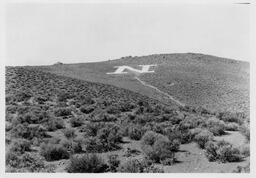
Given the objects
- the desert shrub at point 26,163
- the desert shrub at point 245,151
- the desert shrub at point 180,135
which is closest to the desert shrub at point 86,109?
the desert shrub at point 180,135

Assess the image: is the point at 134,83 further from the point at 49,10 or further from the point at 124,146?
the point at 124,146

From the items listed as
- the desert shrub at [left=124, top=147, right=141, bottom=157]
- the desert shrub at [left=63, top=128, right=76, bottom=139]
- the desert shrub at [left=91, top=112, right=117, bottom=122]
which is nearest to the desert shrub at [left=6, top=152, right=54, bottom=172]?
the desert shrub at [left=63, top=128, right=76, bottom=139]

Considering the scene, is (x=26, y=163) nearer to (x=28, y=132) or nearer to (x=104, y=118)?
(x=28, y=132)

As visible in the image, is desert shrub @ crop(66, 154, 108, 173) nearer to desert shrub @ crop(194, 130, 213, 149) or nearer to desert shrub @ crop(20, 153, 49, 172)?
desert shrub @ crop(20, 153, 49, 172)

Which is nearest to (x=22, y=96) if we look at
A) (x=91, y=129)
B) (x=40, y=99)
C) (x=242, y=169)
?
(x=40, y=99)

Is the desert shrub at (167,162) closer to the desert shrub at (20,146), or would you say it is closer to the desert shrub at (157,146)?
the desert shrub at (157,146)

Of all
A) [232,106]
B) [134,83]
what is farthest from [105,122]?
[134,83]
